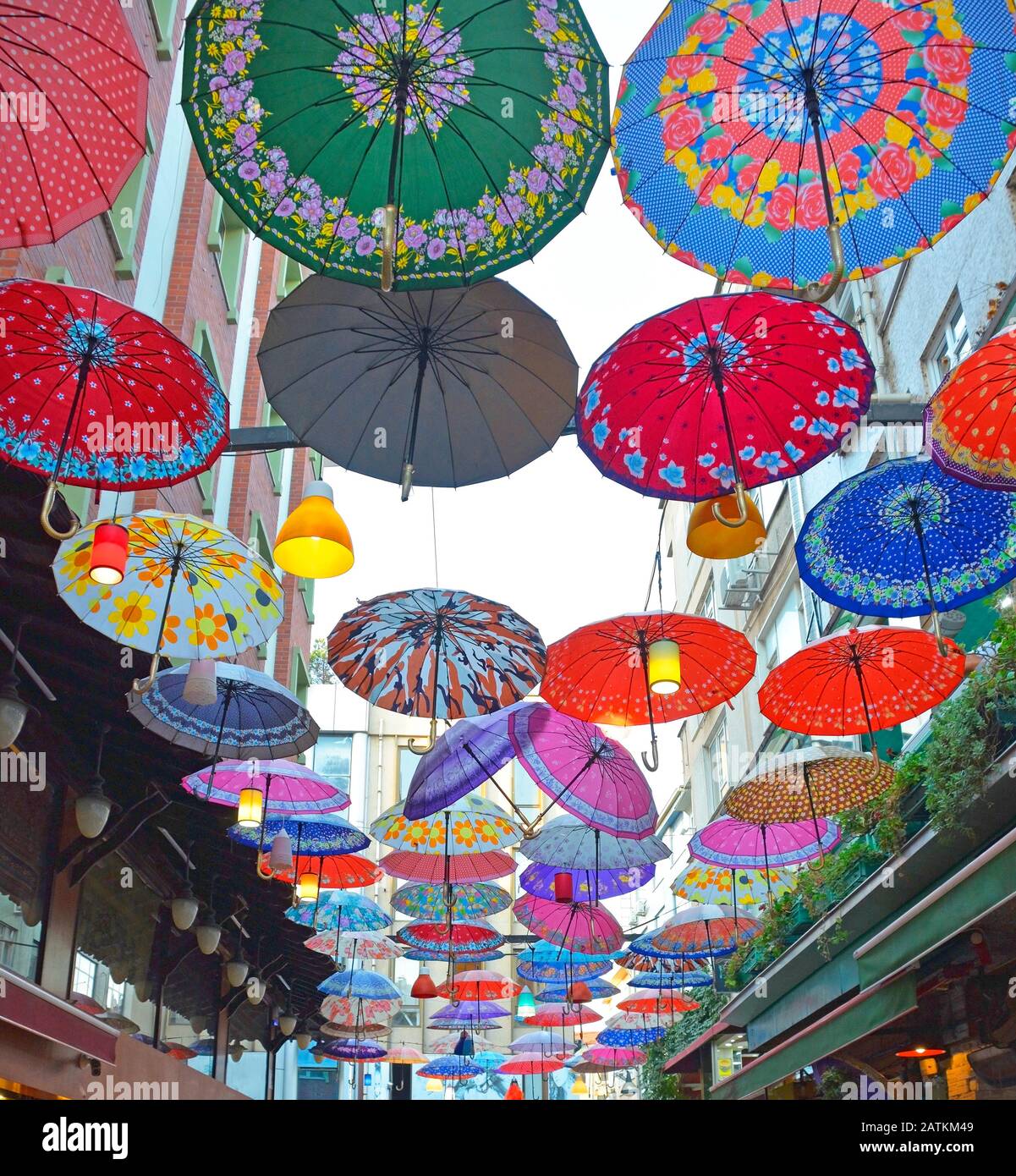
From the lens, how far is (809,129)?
5.30 m

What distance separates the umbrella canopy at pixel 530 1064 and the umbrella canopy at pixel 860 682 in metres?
19.9

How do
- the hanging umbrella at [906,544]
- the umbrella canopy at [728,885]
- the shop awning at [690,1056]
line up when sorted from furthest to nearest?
the shop awning at [690,1056] < the umbrella canopy at [728,885] < the hanging umbrella at [906,544]

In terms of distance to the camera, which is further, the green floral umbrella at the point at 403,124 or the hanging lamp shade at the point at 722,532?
the hanging lamp shade at the point at 722,532

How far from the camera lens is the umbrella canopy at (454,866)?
12844mm

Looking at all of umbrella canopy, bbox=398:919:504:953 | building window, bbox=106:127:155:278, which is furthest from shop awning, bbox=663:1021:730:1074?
building window, bbox=106:127:155:278

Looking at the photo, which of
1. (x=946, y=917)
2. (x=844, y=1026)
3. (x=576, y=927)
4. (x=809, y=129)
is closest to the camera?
(x=809, y=129)

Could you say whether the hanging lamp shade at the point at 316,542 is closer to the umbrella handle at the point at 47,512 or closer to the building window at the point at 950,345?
the umbrella handle at the point at 47,512

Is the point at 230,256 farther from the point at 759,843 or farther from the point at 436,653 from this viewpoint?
the point at 759,843

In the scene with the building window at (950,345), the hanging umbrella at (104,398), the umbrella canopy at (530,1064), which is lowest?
the umbrella canopy at (530,1064)

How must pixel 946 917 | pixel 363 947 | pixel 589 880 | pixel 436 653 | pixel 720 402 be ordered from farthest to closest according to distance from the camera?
pixel 363 947 → pixel 589 880 → pixel 436 653 → pixel 946 917 → pixel 720 402

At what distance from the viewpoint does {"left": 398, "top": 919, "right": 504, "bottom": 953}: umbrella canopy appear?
48.8 ft

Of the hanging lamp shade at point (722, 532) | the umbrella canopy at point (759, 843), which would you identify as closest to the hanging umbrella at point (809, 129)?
the hanging lamp shade at point (722, 532)

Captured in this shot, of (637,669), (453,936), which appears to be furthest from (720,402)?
(453,936)

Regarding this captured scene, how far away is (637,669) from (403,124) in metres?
5.27
